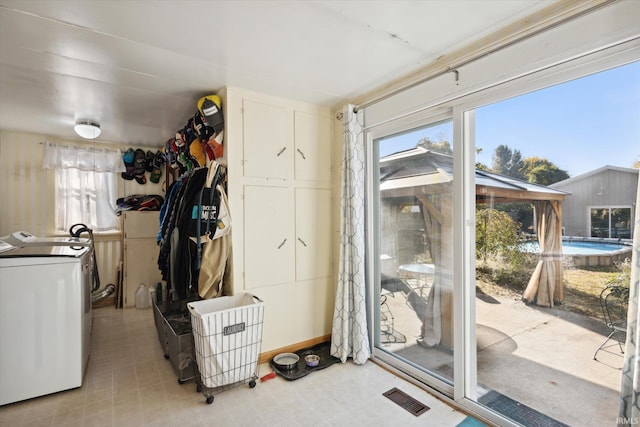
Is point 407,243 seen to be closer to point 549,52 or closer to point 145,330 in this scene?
point 549,52

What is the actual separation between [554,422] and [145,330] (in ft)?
12.0

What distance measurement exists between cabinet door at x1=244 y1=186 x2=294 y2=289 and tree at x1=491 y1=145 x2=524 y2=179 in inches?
67.1

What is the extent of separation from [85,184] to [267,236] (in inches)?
131

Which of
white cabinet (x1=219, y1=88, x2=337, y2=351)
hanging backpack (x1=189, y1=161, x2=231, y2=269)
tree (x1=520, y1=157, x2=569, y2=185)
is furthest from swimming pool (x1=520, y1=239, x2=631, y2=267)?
hanging backpack (x1=189, y1=161, x2=231, y2=269)

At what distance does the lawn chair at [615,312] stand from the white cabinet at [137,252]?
185 inches

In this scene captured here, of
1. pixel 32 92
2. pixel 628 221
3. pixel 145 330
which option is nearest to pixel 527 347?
pixel 628 221

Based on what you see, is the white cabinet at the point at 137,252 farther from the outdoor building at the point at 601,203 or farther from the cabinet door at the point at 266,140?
the outdoor building at the point at 601,203

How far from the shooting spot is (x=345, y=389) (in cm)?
223

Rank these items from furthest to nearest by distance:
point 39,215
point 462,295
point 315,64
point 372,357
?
point 39,215 < point 372,357 < point 315,64 < point 462,295

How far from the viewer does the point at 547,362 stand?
1.74 m

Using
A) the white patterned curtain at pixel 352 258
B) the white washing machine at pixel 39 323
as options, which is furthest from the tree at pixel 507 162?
the white washing machine at pixel 39 323

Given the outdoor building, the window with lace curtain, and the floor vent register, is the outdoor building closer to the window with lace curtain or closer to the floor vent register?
the floor vent register

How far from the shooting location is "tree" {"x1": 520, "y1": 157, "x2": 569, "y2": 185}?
1.68 meters

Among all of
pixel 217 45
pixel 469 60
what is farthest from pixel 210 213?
pixel 469 60
